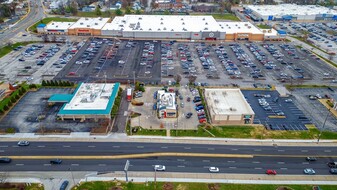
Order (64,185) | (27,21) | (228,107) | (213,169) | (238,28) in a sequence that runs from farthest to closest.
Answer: (27,21)
(238,28)
(228,107)
(213,169)
(64,185)

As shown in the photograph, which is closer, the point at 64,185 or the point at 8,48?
the point at 64,185

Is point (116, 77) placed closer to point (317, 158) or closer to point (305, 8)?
point (317, 158)

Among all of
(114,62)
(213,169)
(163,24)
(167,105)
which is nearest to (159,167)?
(213,169)

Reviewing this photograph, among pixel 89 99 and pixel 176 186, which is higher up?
pixel 89 99

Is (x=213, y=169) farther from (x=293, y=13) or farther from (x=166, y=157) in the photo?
(x=293, y=13)

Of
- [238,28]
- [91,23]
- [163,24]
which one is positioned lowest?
[238,28]

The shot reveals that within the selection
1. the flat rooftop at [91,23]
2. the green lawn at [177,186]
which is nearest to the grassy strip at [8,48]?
the flat rooftop at [91,23]

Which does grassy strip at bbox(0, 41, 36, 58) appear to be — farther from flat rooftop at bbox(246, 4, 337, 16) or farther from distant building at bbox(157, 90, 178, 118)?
flat rooftop at bbox(246, 4, 337, 16)
